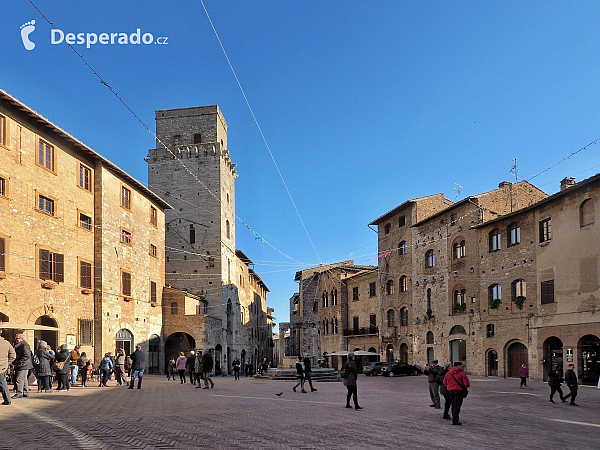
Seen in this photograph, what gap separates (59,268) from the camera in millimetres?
27734

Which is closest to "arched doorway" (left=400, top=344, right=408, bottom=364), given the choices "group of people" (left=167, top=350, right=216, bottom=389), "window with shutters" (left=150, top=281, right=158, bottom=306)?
"window with shutters" (left=150, top=281, right=158, bottom=306)

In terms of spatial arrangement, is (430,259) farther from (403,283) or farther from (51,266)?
(51,266)

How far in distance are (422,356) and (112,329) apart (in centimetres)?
2304

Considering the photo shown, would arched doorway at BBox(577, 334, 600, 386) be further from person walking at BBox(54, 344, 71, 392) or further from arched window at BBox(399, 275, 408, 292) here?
person walking at BBox(54, 344, 71, 392)

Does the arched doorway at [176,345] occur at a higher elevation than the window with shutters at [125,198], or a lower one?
lower

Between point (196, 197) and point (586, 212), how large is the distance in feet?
99.1

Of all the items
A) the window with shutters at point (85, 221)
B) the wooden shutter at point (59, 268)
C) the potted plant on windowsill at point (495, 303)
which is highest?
the window with shutters at point (85, 221)

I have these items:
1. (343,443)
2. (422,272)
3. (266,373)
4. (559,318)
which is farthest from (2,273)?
(422,272)

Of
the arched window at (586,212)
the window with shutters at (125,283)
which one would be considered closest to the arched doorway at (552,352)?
the arched window at (586,212)

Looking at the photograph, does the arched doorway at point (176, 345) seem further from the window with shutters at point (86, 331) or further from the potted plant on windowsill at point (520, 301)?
the potted plant on windowsill at point (520, 301)

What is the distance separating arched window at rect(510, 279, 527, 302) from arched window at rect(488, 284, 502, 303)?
120 cm

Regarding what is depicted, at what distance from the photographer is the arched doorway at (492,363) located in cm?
3509

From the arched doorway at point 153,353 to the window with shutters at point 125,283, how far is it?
5190 mm

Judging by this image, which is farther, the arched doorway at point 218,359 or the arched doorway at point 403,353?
the arched doorway at point 403,353
